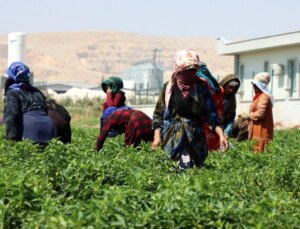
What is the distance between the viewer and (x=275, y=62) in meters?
36.6

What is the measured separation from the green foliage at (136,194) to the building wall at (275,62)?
26.6 meters

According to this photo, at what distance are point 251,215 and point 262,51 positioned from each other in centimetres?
3351

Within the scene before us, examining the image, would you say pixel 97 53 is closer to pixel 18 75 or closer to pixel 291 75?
pixel 291 75

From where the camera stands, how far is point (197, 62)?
817cm

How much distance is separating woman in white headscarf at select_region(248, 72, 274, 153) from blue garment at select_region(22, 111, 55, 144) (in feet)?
10.8

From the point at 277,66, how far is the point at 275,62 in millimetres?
1212

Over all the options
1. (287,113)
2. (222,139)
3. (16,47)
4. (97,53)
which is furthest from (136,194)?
(97,53)

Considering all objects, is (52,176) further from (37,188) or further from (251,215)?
(251,215)

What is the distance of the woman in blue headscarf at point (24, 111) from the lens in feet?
30.9

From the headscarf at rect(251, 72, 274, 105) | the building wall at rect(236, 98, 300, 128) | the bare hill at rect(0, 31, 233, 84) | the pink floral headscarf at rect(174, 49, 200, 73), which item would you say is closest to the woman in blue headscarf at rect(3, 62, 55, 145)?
the pink floral headscarf at rect(174, 49, 200, 73)

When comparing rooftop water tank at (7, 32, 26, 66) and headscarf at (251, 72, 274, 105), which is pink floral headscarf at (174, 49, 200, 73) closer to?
headscarf at (251, 72, 274, 105)

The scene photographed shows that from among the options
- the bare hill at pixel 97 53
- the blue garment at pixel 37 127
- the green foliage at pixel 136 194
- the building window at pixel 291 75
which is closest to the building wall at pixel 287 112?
the building window at pixel 291 75

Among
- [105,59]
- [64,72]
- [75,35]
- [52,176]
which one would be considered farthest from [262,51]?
[75,35]

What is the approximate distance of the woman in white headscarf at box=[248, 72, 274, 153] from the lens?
467 inches
